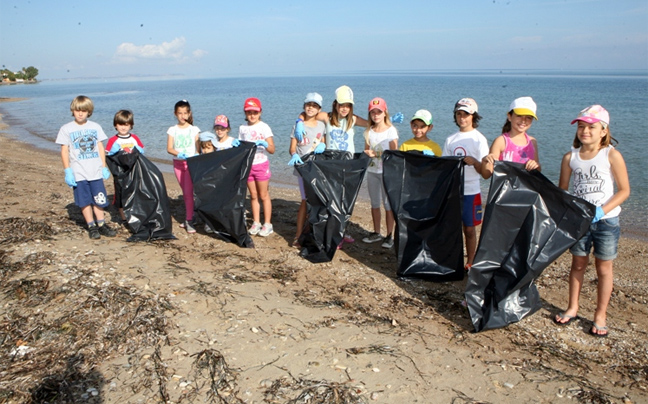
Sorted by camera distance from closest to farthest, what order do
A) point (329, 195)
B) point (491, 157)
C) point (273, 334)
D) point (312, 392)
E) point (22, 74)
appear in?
1. point (312, 392)
2. point (273, 334)
3. point (491, 157)
4. point (329, 195)
5. point (22, 74)

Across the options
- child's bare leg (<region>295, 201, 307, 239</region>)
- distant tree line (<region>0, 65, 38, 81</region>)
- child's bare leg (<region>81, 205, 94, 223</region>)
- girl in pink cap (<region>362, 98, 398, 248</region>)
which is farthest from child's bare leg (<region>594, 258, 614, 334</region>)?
distant tree line (<region>0, 65, 38, 81</region>)

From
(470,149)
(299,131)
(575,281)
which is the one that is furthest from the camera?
(299,131)

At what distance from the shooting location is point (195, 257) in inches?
189

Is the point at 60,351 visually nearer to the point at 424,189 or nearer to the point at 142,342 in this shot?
the point at 142,342

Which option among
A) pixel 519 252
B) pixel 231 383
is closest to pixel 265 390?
pixel 231 383

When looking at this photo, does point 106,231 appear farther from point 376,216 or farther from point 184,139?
point 376,216

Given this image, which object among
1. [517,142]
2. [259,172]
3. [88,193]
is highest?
[517,142]

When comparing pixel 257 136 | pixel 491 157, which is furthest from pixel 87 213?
pixel 491 157

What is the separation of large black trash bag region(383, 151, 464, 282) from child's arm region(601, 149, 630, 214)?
1197 millimetres

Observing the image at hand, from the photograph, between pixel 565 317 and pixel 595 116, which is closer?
pixel 595 116

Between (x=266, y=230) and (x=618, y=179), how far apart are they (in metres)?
3.66

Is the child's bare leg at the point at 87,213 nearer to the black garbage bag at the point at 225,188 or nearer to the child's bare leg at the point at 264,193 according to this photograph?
the black garbage bag at the point at 225,188

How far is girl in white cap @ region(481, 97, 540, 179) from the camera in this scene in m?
3.75

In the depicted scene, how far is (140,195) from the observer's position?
17.2 feet
